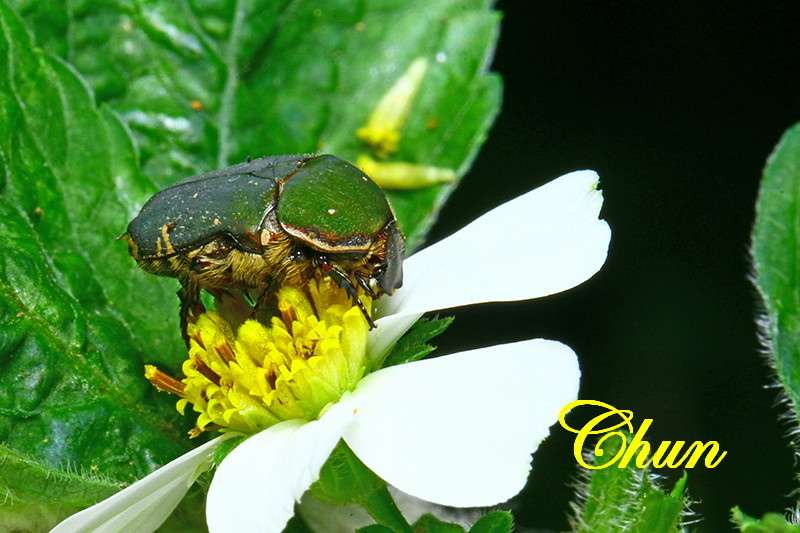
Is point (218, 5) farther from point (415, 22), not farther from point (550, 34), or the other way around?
point (550, 34)

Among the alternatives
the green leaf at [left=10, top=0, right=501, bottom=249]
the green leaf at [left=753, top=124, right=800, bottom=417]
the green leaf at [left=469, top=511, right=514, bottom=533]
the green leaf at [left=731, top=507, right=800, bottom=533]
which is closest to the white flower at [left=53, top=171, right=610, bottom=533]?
the green leaf at [left=469, top=511, right=514, bottom=533]

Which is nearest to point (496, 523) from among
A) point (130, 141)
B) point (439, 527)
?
point (439, 527)

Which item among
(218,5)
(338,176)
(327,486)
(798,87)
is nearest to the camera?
(327,486)

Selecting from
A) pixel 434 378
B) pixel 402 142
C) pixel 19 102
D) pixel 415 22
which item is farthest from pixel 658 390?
pixel 19 102

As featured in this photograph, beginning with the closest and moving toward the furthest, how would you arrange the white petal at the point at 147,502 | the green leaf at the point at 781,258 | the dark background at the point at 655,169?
the white petal at the point at 147,502, the green leaf at the point at 781,258, the dark background at the point at 655,169

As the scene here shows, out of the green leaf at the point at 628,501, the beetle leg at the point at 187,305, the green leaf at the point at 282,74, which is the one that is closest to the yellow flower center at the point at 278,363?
the beetle leg at the point at 187,305

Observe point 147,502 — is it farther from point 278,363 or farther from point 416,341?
point 416,341

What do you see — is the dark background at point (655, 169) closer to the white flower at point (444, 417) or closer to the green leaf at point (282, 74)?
the green leaf at point (282, 74)
